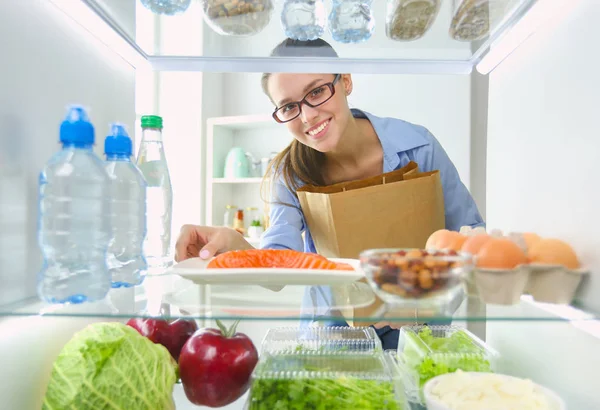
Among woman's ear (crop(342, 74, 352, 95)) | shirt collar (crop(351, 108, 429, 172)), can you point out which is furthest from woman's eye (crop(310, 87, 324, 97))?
shirt collar (crop(351, 108, 429, 172))

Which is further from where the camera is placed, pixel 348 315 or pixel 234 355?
pixel 234 355

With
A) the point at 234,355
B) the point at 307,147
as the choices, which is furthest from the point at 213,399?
the point at 307,147

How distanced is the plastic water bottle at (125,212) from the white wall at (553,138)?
0.64 metres

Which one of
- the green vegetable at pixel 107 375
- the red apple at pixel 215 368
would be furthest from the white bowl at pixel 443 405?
the green vegetable at pixel 107 375

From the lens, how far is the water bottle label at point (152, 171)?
0.97 metres

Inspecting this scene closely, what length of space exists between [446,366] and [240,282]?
365 millimetres

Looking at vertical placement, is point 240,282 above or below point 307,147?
below

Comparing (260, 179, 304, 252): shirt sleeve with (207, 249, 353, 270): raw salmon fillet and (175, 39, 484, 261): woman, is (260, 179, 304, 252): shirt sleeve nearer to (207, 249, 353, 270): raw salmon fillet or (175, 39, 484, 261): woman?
(175, 39, 484, 261): woman

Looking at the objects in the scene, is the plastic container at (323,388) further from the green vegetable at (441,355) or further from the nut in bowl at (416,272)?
the nut in bowl at (416,272)

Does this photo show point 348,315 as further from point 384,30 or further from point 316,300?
point 384,30

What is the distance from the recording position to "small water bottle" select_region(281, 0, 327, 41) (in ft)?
2.80

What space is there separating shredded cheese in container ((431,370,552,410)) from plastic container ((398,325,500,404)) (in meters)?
0.05

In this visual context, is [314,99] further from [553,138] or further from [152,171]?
[553,138]

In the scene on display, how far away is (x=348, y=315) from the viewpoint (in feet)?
1.79
